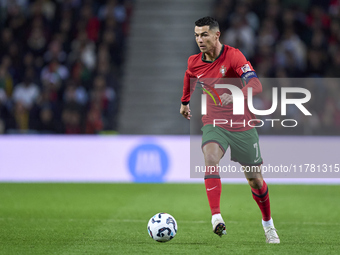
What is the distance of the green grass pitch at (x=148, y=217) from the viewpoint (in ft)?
20.9

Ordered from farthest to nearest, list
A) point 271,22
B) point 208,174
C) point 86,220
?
point 271,22 < point 86,220 < point 208,174

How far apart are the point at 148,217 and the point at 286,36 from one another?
831 centimetres

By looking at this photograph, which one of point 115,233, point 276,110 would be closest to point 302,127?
point 276,110

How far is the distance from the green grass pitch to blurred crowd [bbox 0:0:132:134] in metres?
2.02

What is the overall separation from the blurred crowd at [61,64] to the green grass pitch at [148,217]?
202 cm

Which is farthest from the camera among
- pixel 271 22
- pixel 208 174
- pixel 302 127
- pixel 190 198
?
pixel 271 22

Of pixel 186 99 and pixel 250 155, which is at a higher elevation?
pixel 186 99

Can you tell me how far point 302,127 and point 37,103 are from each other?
588 centimetres

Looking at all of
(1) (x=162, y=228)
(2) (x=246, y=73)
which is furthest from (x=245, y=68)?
(1) (x=162, y=228)

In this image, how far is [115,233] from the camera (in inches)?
287

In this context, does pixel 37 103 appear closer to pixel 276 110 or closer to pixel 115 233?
pixel 276 110

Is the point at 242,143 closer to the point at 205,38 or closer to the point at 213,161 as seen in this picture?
the point at 213,161

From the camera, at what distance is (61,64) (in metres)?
16.1

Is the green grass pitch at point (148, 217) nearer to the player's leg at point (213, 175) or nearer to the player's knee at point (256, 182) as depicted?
the player's leg at point (213, 175)
